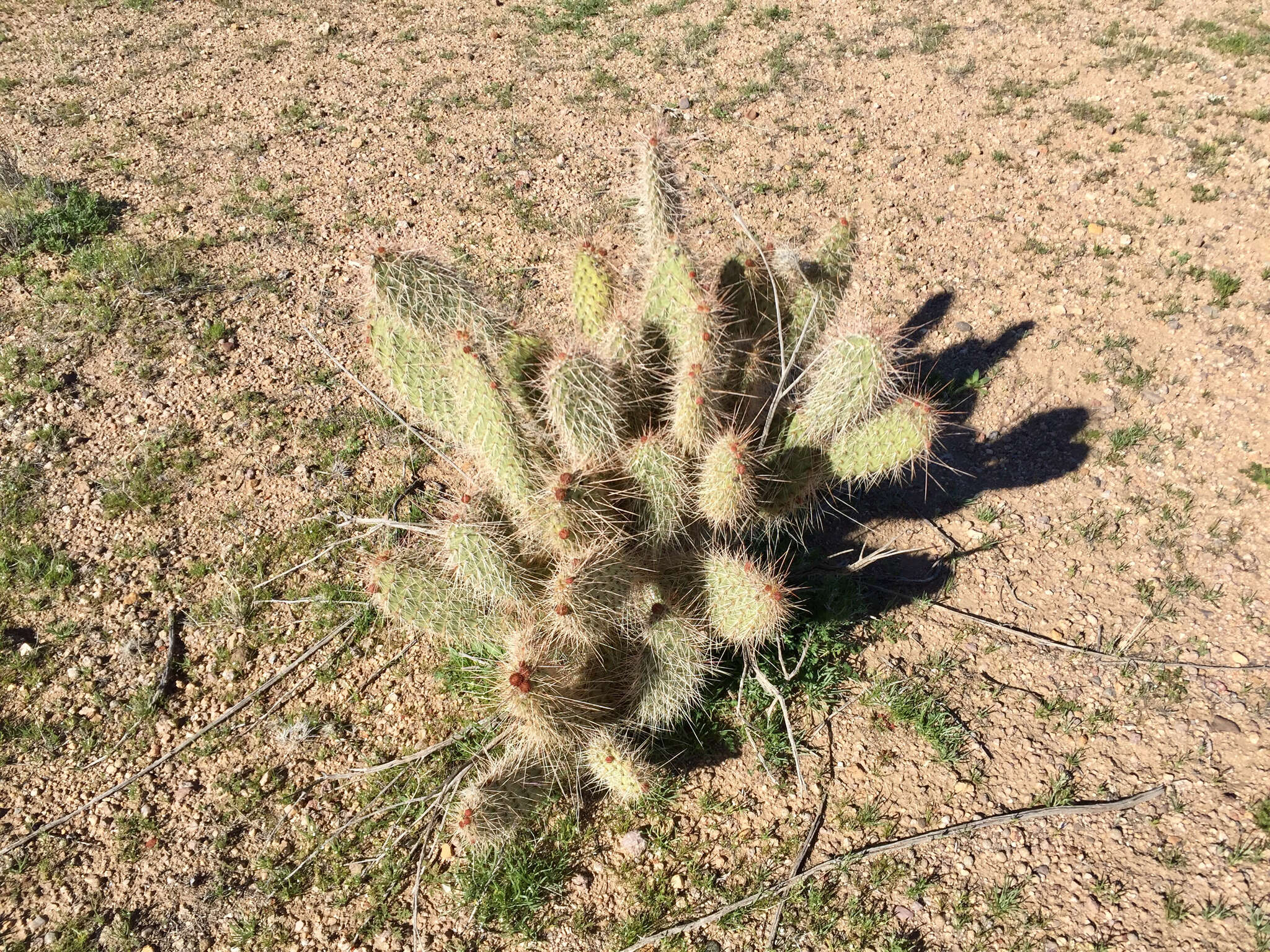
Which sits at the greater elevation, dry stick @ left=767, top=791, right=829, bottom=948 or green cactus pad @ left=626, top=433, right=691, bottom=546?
green cactus pad @ left=626, top=433, right=691, bottom=546

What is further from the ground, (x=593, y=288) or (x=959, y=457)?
(x=593, y=288)

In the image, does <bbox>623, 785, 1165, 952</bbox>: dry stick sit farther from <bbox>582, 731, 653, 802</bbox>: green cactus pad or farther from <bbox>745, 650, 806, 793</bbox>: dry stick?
<bbox>582, 731, 653, 802</bbox>: green cactus pad

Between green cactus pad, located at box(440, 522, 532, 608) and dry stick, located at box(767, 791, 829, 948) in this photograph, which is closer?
green cactus pad, located at box(440, 522, 532, 608)

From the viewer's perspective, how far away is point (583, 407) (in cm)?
236

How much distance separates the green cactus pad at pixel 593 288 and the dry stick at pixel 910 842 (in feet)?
6.62

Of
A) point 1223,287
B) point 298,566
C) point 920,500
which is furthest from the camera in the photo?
point 1223,287

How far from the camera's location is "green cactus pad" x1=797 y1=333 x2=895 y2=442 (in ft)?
8.02

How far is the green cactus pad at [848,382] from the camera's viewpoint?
244cm

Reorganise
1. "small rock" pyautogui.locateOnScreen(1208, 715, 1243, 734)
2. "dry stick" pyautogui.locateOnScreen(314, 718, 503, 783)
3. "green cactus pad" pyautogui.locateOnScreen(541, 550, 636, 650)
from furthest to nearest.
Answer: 1. "small rock" pyautogui.locateOnScreen(1208, 715, 1243, 734)
2. "dry stick" pyautogui.locateOnScreen(314, 718, 503, 783)
3. "green cactus pad" pyautogui.locateOnScreen(541, 550, 636, 650)

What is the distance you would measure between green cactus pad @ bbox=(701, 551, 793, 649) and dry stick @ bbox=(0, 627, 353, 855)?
1.72 meters

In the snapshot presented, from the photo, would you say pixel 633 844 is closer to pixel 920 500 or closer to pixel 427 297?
pixel 427 297

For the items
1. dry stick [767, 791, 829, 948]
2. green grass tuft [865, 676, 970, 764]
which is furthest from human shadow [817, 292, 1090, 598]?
dry stick [767, 791, 829, 948]

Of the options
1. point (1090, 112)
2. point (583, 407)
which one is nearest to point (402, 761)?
point (583, 407)

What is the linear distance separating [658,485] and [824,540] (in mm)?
1500
